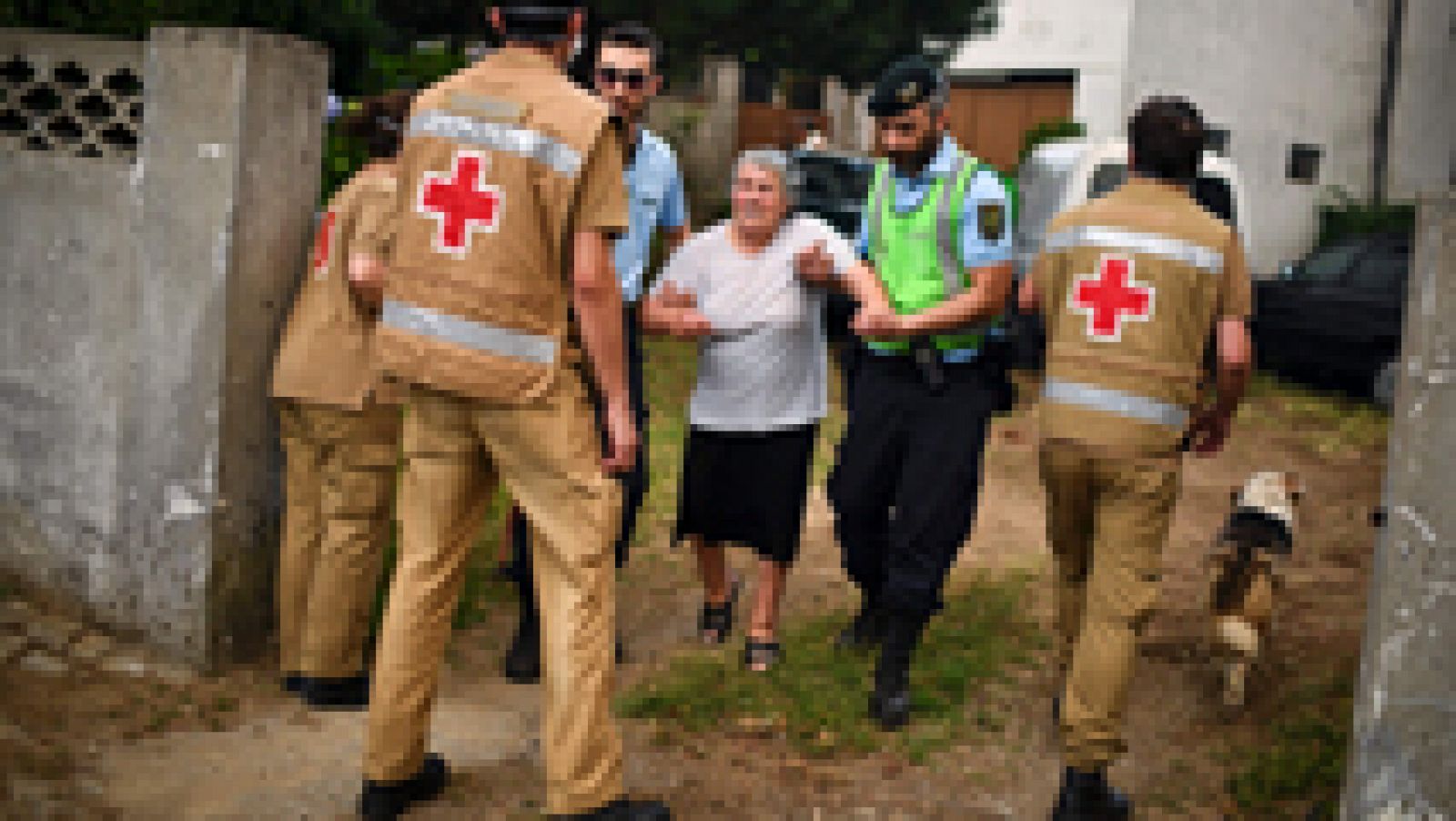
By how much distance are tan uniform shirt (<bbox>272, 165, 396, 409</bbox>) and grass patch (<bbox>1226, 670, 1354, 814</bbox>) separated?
116 inches

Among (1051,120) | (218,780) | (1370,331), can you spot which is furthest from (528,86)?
(1051,120)

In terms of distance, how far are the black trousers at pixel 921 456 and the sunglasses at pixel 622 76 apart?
122 centimetres

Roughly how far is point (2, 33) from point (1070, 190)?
8.10m

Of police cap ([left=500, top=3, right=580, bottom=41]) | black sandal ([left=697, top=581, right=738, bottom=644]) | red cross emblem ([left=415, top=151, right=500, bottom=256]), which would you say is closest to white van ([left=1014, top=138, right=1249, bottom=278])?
black sandal ([left=697, top=581, right=738, bottom=644])

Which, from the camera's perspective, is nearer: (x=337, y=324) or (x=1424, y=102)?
(x=337, y=324)

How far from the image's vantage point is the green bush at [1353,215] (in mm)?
17719

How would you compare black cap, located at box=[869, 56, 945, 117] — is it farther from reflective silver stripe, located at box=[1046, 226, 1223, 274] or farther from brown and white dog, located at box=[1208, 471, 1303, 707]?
brown and white dog, located at box=[1208, 471, 1303, 707]

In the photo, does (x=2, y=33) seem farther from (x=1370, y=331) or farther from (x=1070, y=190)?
(x=1370, y=331)

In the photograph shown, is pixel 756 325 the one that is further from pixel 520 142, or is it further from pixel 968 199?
pixel 520 142

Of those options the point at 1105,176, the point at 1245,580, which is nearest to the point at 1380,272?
the point at 1105,176

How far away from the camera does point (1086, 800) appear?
3883 mm

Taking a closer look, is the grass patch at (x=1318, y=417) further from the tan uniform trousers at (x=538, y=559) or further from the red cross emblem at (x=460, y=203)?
the red cross emblem at (x=460, y=203)

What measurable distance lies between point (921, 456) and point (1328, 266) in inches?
369

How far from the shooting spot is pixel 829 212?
499 inches
